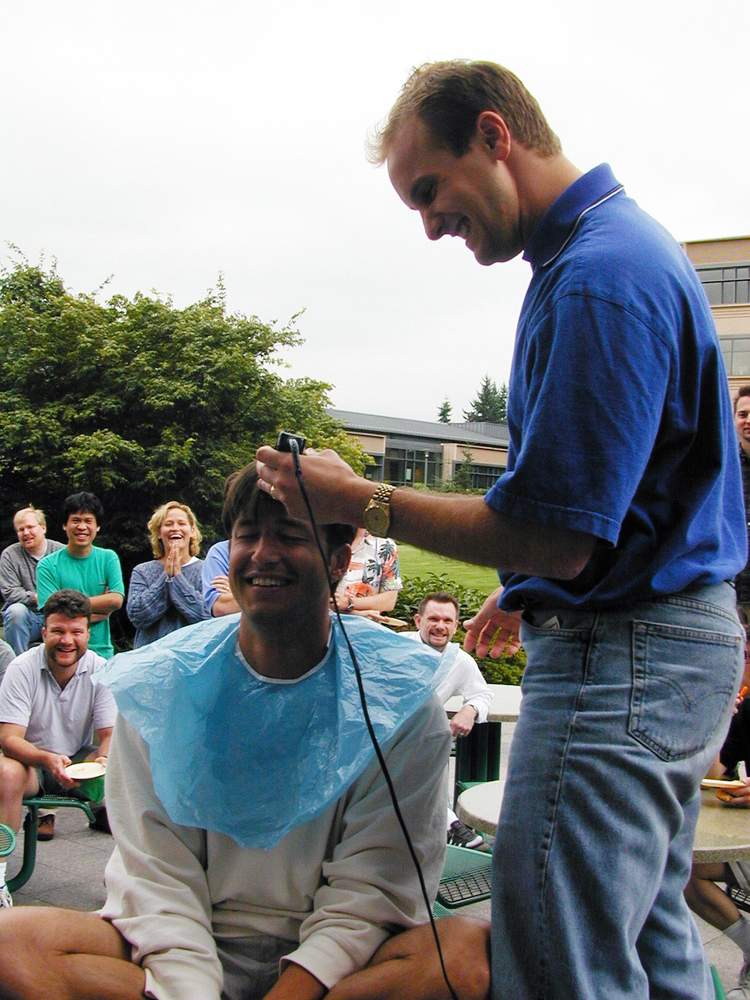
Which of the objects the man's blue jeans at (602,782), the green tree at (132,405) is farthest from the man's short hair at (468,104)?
the green tree at (132,405)

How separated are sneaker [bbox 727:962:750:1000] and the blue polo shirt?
2161 millimetres

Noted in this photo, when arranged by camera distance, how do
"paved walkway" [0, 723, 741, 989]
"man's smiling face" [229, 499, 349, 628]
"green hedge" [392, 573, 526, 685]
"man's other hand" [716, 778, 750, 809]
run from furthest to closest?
"green hedge" [392, 573, 526, 685], "paved walkway" [0, 723, 741, 989], "man's other hand" [716, 778, 750, 809], "man's smiling face" [229, 499, 349, 628]

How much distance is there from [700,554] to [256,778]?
108 cm

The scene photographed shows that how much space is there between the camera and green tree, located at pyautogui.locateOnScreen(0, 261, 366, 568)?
13156 mm

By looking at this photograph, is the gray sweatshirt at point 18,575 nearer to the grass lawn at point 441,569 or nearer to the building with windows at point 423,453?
the grass lawn at point 441,569

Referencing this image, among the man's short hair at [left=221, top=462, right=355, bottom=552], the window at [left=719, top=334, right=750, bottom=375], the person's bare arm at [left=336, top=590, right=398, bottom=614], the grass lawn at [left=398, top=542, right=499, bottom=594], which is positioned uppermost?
the window at [left=719, top=334, right=750, bottom=375]

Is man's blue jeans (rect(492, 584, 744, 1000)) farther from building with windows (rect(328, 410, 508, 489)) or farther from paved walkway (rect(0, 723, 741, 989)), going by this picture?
building with windows (rect(328, 410, 508, 489))

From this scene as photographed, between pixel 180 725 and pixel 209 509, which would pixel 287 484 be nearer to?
pixel 180 725

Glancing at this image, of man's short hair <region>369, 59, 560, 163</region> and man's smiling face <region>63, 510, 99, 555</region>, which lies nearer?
man's short hair <region>369, 59, 560, 163</region>

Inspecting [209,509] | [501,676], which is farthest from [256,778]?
[209,509]

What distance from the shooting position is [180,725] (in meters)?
2.18

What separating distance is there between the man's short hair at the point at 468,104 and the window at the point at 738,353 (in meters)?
47.9

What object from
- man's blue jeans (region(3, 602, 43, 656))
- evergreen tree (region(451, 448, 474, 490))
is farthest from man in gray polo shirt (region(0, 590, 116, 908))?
evergreen tree (region(451, 448, 474, 490))

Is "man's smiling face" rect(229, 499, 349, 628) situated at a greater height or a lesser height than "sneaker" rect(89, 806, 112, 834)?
greater
